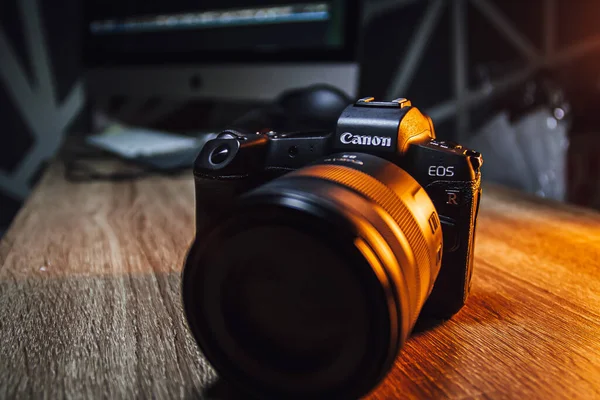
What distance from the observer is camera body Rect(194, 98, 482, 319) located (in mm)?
406

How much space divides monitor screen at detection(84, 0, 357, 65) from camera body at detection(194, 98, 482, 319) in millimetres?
513

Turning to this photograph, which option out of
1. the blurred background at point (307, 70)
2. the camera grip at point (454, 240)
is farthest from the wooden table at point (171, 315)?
the blurred background at point (307, 70)

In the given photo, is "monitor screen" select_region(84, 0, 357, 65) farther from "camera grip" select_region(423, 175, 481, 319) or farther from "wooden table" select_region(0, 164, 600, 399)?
"camera grip" select_region(423, 175, 481, 319)

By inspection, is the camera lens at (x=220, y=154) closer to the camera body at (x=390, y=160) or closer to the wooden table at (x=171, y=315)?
the camera body at (x=390, y=160)

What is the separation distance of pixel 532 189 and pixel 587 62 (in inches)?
9.9

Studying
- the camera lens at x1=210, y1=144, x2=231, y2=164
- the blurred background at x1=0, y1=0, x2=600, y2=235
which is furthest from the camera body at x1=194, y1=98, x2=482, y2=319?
the blurred background at x1=0, y1=0, x2=600, y2=235

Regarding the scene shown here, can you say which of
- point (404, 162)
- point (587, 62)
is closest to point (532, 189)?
point (587, 62)

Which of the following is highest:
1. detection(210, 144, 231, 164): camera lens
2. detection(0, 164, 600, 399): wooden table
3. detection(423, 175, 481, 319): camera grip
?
detection(210, 144, 231, 164): camera lens

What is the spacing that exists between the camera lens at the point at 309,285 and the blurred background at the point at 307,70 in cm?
59

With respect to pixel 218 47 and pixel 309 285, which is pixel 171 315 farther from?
pixel 218 47

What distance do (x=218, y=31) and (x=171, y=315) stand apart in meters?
0.68

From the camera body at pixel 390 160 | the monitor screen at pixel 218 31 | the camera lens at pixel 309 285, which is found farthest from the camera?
the monitor screen at pixel 218 31

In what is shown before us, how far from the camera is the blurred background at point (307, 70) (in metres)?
0.94

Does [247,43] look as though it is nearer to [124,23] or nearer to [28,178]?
[124,23]
